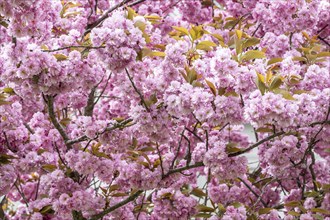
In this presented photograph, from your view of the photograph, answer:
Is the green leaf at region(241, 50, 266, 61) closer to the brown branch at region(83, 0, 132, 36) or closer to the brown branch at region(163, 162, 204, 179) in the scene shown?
the brown branch at region(163, 162, 204, 179)

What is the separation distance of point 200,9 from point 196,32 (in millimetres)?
1781

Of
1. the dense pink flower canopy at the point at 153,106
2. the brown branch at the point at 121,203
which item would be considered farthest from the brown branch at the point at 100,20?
the brown branch at the point at 121,203

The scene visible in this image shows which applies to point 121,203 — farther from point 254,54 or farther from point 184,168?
point 254,54

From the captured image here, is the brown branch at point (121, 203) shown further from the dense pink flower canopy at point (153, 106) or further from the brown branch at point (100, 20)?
the brown branch at point (100, 20)

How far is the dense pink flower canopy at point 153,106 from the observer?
2.56 meters

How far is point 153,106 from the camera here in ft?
8.92

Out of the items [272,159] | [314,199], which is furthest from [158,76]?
[314,199]

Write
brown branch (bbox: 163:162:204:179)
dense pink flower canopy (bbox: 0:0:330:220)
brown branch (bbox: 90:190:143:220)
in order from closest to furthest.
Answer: dense pink flower canopy (bbox: 0:0:330:220), brown branch (bbox: 163:162:204:179), brown branch (bbox: 90:190:143:220)

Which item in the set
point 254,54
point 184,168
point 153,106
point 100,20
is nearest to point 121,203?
point 184,168

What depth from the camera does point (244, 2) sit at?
4.25 meters

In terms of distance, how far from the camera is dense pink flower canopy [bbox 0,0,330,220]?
2557 millimetres

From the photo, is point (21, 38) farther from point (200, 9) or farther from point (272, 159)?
point (200, 9)

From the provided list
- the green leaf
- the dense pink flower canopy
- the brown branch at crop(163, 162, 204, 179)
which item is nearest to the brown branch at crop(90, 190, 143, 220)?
the dense pink flower canopy

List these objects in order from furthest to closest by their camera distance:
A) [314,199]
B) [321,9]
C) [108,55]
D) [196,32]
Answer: [321,9], [314,199], [196,32], [108,55]
